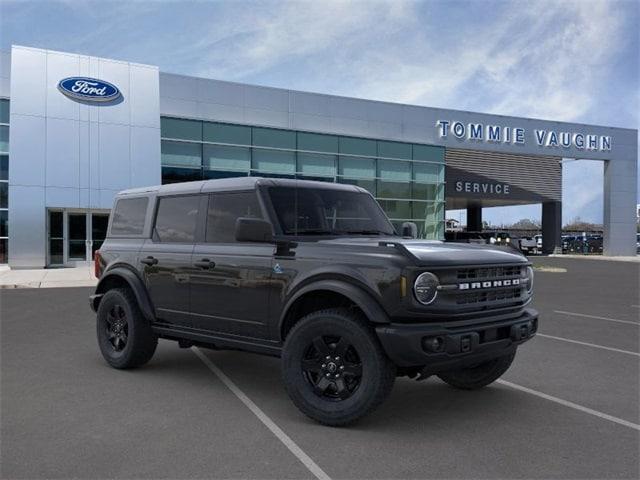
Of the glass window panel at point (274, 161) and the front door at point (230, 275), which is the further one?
the glass window panel at point (274, 161)

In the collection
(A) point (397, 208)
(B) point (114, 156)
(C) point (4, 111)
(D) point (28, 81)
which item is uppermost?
(D) point (28, 81)

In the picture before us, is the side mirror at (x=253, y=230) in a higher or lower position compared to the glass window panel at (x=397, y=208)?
lower

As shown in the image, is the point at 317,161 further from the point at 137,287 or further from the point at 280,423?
the point at 280,423

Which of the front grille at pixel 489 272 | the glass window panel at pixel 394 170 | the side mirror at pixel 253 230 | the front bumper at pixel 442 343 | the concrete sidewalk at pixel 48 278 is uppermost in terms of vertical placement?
the glass window panel at pixel 394 170

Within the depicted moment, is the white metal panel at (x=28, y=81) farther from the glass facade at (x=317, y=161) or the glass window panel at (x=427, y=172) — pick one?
the glass window panel at (x=427, y=172)

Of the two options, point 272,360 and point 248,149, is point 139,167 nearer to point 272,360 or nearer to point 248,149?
point 248,149

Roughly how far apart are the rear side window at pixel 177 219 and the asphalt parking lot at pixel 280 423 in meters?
1.49

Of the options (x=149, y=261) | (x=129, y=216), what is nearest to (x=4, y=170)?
(x=129, y=216)

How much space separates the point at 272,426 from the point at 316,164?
24470 mm

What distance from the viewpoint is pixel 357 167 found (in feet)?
96.4

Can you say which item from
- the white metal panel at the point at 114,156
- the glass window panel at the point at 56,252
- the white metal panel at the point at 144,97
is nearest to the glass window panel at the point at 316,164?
the white metal panel at the point at 144,97

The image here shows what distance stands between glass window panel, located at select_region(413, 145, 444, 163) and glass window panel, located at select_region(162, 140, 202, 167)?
11.9m

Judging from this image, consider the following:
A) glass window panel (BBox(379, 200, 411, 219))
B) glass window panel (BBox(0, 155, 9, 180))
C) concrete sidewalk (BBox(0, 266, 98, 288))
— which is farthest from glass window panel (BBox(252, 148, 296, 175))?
glass window panel (BBox(0, 155, 9, 180))

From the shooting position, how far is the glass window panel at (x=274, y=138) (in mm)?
27031
